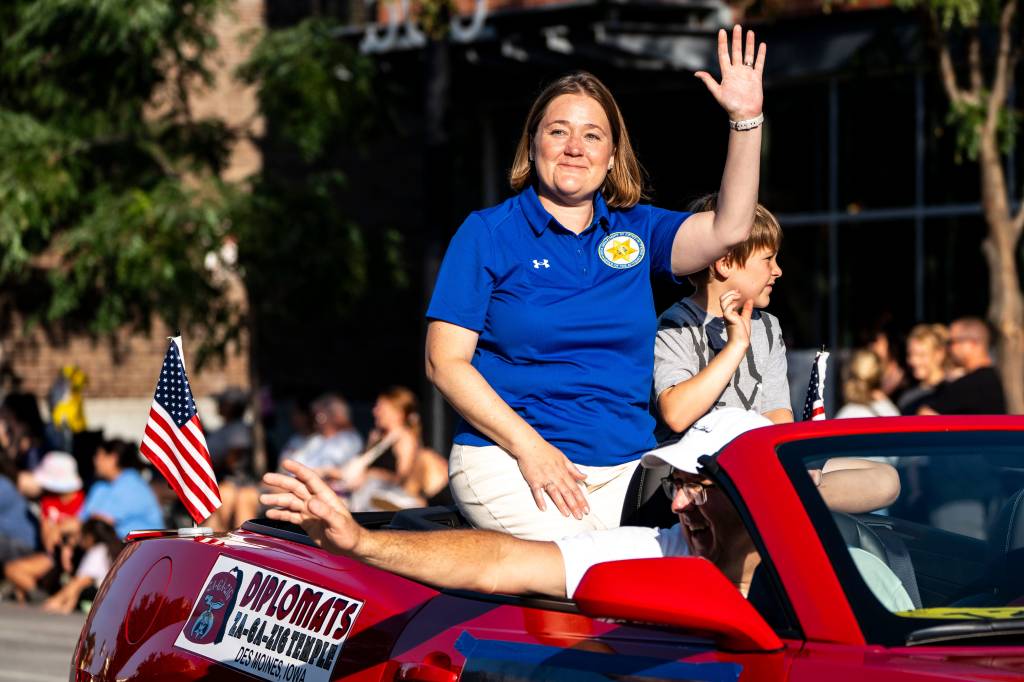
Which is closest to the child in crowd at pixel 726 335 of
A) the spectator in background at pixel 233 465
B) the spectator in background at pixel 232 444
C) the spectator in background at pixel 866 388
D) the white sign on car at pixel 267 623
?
the white sign on car at pixel 267 623

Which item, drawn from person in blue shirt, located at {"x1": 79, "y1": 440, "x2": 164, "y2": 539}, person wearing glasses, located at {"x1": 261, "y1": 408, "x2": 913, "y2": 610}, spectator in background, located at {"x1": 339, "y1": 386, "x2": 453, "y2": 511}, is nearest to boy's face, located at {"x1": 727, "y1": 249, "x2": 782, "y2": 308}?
person wearing glasses, located at {"x1": 261, "y1": 408, "x2": 913, "y2": 610}

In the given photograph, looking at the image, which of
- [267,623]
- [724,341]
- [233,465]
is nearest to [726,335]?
[724,341]

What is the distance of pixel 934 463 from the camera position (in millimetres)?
3287

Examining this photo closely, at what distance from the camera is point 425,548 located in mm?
3279

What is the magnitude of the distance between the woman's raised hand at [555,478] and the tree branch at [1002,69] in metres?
7.34

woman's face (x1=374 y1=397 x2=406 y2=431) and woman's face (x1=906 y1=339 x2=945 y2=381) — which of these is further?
woman's face (x1=374 y1=397 x2=406 y2=431)

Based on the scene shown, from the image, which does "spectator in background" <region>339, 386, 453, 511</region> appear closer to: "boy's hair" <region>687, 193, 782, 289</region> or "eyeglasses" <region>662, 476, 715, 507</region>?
"boy's hair" <region>687, 193, 782, 289</region>

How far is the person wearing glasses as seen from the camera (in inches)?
121

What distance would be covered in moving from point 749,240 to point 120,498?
8849mm

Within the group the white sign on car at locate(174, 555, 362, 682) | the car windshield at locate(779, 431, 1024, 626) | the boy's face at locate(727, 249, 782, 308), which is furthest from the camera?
the boy's face at locate(727, 249, 782, 308)

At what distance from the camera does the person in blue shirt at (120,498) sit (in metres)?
12.4

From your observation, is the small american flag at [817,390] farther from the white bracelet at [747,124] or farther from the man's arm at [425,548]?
the man's arm at [425,548]

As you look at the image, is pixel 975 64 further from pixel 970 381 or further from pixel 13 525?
pixel 13 525

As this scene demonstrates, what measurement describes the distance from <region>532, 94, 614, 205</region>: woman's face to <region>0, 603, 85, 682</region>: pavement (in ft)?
17.1
